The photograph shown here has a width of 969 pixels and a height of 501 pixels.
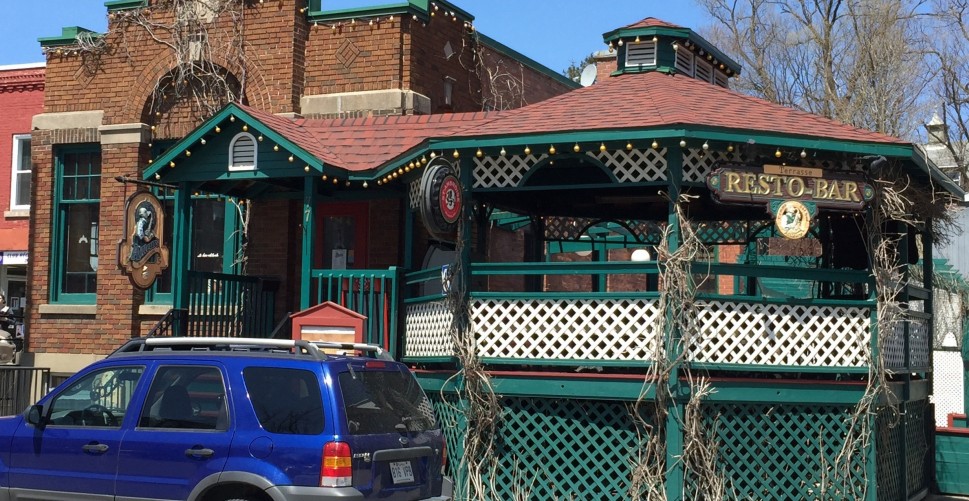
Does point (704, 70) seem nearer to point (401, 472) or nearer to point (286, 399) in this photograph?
point (401, 472)

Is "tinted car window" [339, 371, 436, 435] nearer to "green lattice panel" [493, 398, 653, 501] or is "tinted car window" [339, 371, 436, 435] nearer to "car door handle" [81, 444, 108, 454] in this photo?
"car door handle" [81, 444, 108, 454]

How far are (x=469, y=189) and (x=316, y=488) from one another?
534 cm

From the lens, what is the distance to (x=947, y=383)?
2064cm

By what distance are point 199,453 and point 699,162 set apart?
6.06 metres

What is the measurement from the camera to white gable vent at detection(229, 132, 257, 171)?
1375 cm

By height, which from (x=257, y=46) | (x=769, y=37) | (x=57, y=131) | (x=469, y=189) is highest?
(x=769, y=37)

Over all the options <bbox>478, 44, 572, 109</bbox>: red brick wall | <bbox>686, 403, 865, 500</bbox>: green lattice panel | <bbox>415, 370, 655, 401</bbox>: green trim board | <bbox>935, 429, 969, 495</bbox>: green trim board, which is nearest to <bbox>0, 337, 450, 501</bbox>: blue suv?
<bbox>415, 370, 655, 401</bbox>: green trim board

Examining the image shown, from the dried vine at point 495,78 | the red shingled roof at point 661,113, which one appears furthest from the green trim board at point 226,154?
the dried vine at point 495,78

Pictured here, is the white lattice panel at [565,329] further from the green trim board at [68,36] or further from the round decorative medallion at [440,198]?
the green trim board at [68,36]

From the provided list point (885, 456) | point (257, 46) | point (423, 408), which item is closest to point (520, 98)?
point (257, 46)

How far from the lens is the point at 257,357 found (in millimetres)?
8430

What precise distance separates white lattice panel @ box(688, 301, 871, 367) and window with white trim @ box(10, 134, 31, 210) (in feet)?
52.8

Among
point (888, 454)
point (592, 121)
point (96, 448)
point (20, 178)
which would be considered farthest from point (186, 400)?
point (20, 178)

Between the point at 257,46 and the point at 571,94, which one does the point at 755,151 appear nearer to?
the point at 571,94
